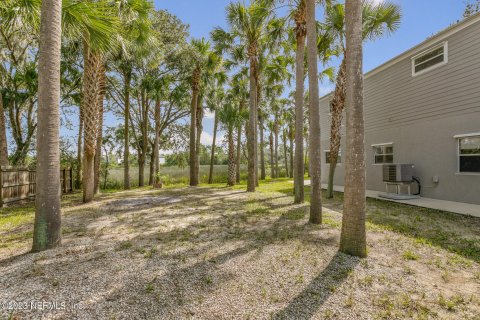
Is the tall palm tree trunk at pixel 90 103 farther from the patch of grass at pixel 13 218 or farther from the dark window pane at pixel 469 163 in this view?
the dark window pane at pixel 469 163

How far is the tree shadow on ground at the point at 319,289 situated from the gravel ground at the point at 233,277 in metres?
0.01

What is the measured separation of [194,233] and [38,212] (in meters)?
2.58

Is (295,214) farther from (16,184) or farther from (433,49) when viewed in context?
(16,184)

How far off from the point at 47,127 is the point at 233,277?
3475 mm

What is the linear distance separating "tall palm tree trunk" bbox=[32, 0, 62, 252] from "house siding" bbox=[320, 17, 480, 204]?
34.5 feet

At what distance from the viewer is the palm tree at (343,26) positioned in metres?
8.17

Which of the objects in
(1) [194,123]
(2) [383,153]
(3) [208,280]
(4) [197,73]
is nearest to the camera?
(3) [208,280]

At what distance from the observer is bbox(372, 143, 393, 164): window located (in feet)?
34.8

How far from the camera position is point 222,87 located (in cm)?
1786

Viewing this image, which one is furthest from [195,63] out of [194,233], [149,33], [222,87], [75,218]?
[194,233]

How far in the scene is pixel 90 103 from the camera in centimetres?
802

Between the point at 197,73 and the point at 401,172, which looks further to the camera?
the point at 197,73

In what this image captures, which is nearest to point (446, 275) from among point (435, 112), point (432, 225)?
point (432, 225)

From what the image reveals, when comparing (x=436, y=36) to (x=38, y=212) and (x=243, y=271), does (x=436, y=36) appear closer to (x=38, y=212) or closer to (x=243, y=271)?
(x=243, y=271)
